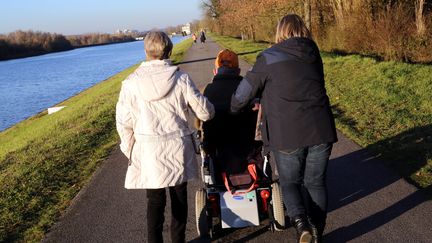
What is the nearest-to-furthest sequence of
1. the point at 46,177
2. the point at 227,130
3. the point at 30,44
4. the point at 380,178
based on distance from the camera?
1. the point at 227,130
2. the point at 380,178
3. the point at 46,177
4. the point at 30,44

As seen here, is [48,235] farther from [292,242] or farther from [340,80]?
[340,80]

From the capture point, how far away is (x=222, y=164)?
165 inches

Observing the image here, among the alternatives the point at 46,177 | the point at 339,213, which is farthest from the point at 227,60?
the point at 46,177

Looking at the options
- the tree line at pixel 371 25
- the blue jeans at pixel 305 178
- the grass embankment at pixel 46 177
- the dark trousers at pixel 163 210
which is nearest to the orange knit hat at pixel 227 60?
the blue jeans at pixel 305 178

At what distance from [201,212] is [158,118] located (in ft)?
3.50

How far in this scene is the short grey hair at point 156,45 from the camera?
3396 mm

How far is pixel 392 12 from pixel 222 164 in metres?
14.4

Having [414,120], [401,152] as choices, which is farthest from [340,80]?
[401,152]

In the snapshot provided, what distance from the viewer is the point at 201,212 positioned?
4109mm

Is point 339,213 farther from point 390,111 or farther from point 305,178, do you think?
point 390,111

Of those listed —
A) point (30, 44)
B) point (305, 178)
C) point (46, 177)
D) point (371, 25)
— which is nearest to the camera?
point (305, 178)

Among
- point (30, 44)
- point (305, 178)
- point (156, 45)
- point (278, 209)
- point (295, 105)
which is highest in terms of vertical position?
point (156, 45)

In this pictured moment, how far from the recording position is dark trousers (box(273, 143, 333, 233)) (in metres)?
3.56

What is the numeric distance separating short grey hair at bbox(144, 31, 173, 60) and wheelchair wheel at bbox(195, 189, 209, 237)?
4.28 ft
